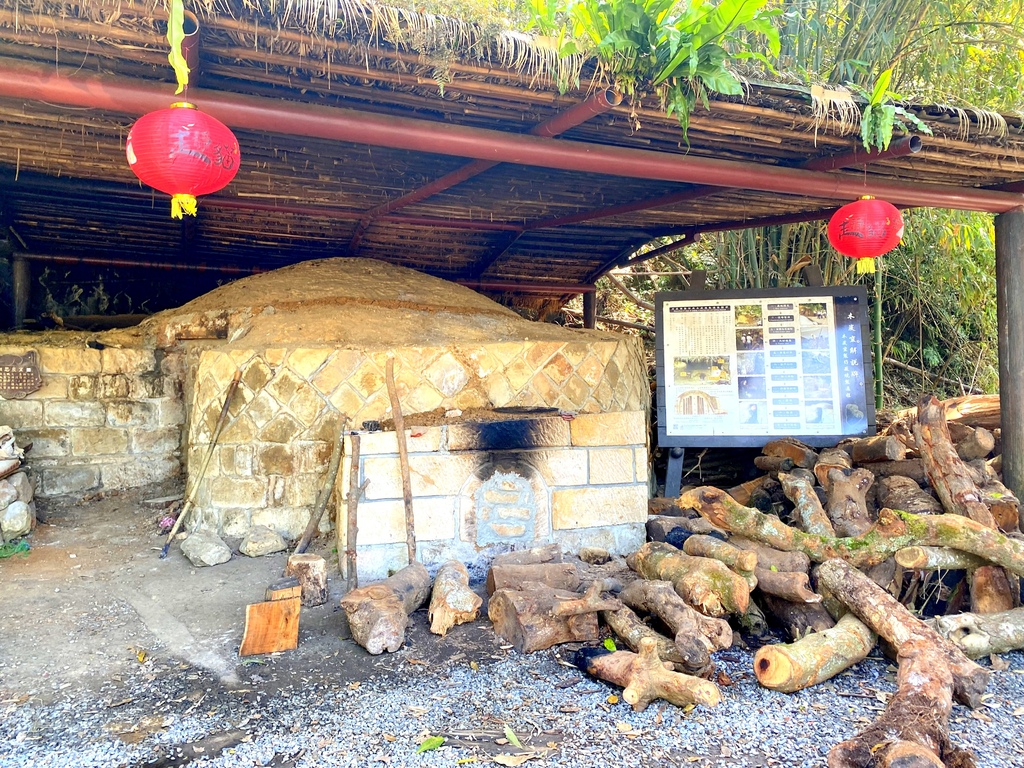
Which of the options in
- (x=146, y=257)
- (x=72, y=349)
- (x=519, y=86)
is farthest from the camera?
(x=146, y=257)

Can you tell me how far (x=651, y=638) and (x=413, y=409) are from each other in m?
2.86

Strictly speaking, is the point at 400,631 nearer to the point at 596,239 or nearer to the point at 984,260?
the point at 596,239

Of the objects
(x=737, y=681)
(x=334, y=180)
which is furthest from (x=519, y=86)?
(x=737, y=681)

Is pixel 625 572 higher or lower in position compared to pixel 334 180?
lower

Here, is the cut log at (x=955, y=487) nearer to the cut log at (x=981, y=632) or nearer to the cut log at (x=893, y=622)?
the cut log at (x=981, y=632)

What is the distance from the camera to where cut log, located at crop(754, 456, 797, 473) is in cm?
569

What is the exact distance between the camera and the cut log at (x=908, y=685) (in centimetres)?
242

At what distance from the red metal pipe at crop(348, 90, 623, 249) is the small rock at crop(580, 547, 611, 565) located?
275 centimetres

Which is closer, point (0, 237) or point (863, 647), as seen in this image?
point (863, 647)

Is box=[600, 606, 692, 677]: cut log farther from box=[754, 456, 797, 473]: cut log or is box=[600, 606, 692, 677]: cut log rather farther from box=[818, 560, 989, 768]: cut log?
box=[754, 456, 797, 473]: cut log

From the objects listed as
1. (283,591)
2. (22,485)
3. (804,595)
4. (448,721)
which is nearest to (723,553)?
(804,595)

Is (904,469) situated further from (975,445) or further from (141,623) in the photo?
(141,623)

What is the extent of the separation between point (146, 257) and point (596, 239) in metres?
5.03

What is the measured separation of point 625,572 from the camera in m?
4.45
